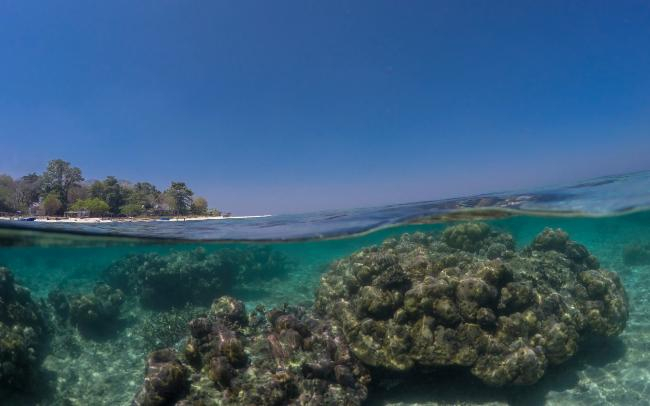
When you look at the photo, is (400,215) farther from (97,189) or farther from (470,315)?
(97,189)

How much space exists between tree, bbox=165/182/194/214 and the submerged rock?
28.9ft

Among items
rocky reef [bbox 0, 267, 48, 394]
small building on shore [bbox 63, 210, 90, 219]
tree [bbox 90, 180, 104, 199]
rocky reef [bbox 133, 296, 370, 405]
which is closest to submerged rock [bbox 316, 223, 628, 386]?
rocky reef [bbox 133, 296, 370, 405]

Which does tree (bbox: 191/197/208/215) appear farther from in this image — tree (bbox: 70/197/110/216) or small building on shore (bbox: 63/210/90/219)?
small building on shore (bbox: 63/210/90/219)

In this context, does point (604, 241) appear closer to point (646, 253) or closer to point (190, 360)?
point (646, 253)

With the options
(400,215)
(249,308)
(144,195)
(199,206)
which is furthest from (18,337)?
(400,215)

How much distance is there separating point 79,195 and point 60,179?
862 mm

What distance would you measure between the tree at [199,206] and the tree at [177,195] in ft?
2.32

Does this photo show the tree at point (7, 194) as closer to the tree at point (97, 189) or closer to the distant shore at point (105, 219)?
the distant shore at point (105, 219)

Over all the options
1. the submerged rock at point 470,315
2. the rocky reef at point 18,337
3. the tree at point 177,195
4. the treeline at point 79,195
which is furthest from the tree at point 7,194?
the submerged rock at point 470,315

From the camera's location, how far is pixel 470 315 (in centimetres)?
785

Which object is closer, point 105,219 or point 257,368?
point 257,368

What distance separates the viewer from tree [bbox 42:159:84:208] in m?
12.6

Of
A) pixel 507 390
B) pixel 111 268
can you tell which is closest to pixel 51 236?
Result: pixel 111 268

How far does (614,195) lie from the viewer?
605 inches
